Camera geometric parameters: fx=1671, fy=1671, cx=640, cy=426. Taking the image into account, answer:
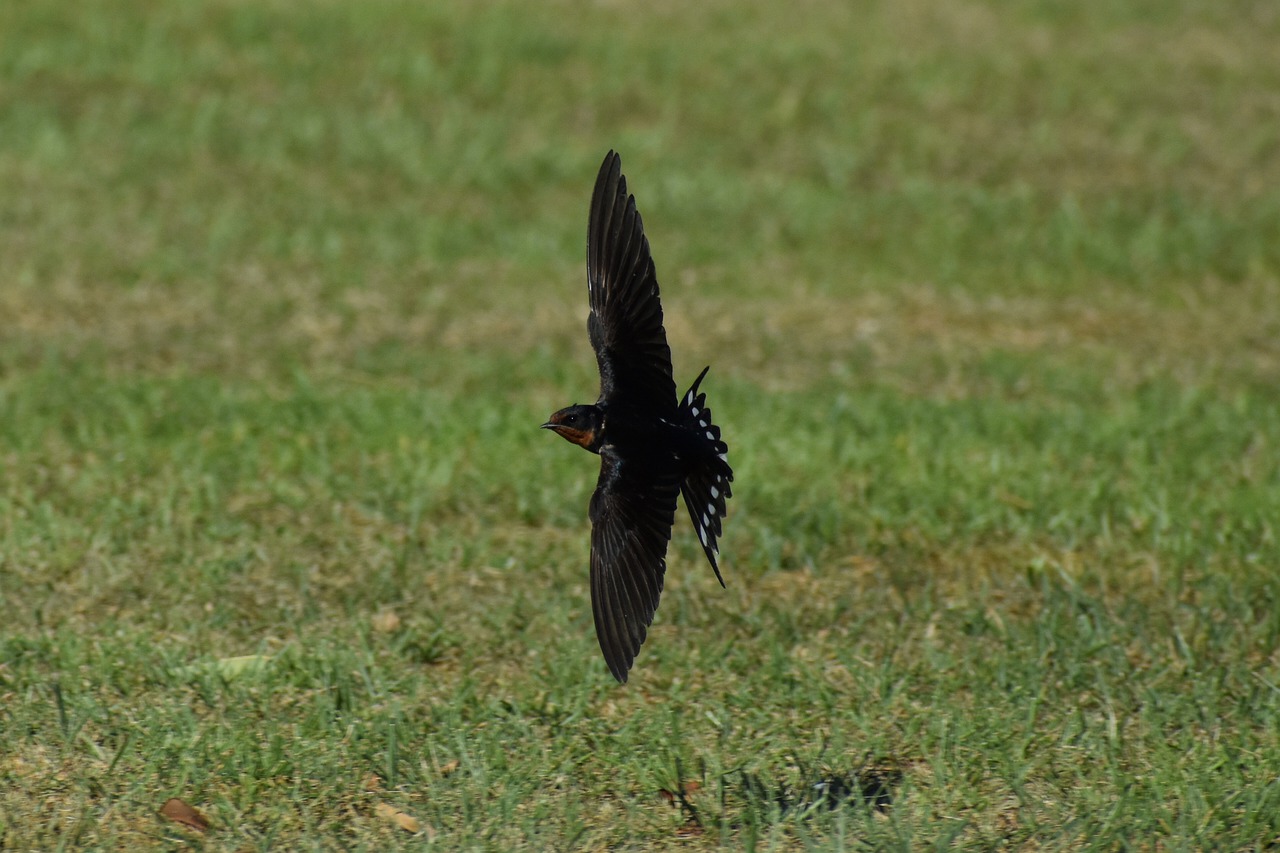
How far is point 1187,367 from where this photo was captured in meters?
8.41

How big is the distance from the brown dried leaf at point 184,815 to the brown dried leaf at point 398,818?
429 mm

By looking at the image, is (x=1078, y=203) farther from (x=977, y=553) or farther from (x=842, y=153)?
(x=977, y=553)

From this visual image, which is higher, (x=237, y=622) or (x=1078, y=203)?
(x=1078, y=203)

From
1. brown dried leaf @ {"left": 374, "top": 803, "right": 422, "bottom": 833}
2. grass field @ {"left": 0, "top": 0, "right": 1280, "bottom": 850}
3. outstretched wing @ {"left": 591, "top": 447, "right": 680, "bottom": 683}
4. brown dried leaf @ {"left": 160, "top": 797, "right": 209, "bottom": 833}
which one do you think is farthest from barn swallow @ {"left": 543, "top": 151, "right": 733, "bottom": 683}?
brown dried leaf @ {"left": 160, "top": 797, "right": 209, "bottom": 833}

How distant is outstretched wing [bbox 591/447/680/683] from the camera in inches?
160

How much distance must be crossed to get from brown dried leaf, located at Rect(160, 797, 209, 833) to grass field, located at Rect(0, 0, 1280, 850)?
0.03 meters

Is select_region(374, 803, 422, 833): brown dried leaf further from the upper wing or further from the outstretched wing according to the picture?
the upper wing

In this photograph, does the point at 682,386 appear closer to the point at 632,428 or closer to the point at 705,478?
the point at 705,478

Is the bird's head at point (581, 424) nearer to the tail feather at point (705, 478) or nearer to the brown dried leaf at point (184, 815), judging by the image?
the tail feather at point (705, 478)

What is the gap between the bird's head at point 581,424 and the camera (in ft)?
14.5

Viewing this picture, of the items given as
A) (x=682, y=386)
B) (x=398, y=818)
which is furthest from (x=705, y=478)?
(x=682, y=386)

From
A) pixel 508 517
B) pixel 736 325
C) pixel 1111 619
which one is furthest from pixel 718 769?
pixel 736 325

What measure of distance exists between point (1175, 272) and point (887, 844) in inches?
262

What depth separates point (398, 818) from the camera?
13.8ft
